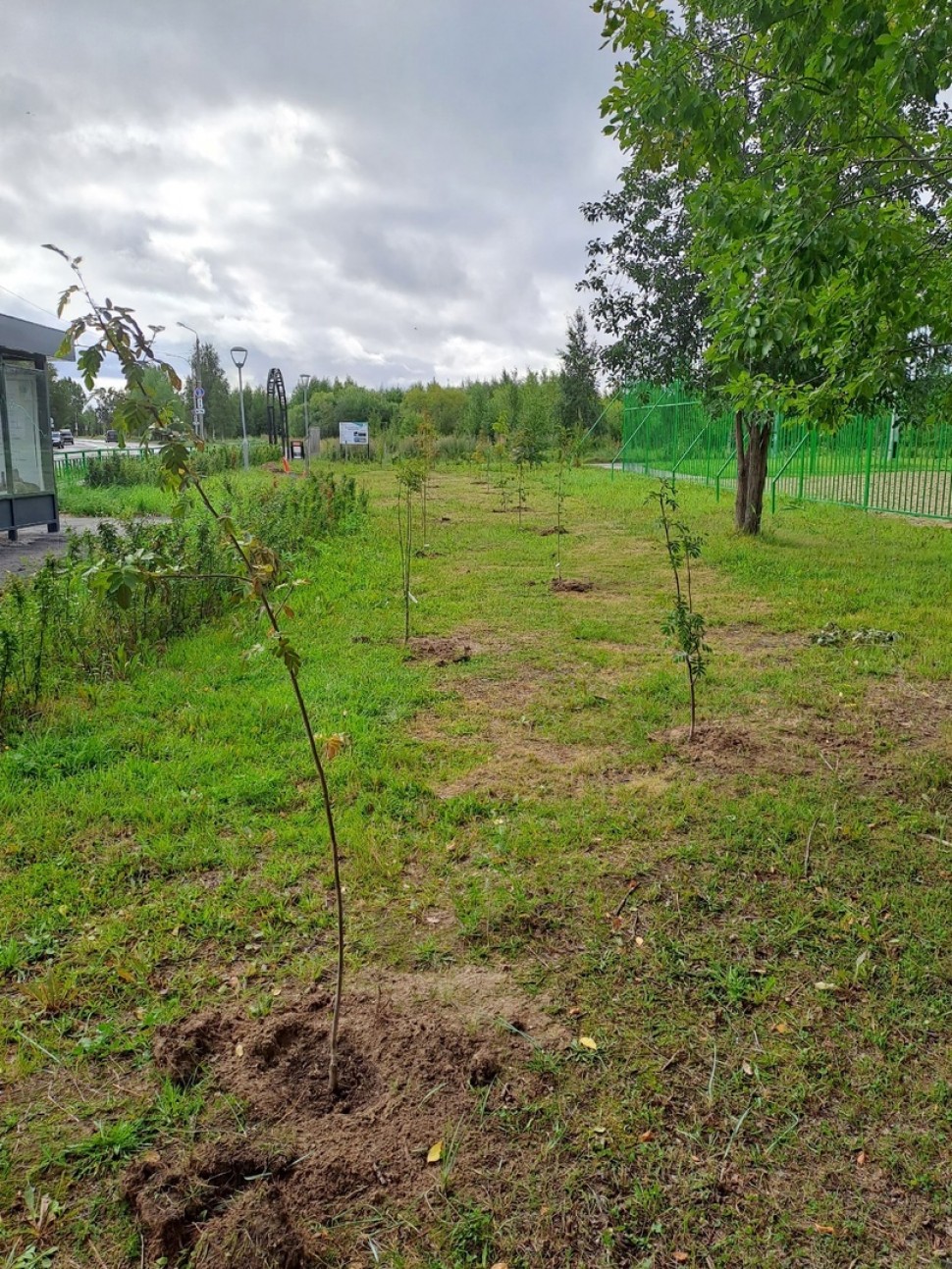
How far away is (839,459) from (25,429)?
41.6 feet

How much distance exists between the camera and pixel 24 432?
1070 cm

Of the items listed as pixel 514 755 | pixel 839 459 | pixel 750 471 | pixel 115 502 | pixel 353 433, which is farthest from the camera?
pixel 353 433

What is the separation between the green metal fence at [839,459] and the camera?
1154 centimetres

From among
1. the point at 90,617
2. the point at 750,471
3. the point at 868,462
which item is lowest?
the point at 90,617

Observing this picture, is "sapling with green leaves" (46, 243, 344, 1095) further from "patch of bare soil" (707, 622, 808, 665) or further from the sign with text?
the sign with text

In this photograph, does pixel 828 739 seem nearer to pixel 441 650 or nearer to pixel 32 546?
pixel 441 650

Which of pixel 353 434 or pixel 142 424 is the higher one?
pixel 353 434

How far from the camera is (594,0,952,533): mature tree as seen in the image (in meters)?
2.79

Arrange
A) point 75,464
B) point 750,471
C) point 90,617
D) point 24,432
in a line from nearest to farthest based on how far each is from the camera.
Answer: point 90,617 < point 750,471 < point 24,432 < point 75,464

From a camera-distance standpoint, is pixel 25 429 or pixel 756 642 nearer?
pixel 756 642

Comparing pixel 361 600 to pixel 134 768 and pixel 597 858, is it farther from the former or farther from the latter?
pixel 597 858

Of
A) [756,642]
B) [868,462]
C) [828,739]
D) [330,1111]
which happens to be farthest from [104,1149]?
[868,462]

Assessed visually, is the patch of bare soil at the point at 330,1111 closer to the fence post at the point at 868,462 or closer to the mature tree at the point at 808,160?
the mature tree at the point at 808,160

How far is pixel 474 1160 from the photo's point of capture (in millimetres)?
1702
